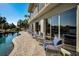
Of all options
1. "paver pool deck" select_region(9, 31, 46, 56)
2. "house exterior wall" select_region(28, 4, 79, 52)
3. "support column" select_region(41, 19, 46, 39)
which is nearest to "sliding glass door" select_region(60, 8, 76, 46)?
"house exterior wall" select_region(28, 4, 79, 52)

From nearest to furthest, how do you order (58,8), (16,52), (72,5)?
(72,5) → (16,52) → (58,8)

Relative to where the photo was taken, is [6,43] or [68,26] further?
[6,43]

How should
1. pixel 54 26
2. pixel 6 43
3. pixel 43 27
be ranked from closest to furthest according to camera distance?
pixel 6 43
pixel 54 26
pixel 43 27

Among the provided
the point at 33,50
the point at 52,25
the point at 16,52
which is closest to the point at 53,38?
the point at 52,25

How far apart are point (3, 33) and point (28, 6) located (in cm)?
121

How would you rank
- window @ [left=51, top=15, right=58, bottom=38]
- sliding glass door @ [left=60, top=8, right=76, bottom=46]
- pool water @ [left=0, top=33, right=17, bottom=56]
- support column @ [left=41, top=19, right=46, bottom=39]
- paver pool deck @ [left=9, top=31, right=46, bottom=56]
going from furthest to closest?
1. support column @ [left=41, top=19, right=46, bottom=39]
2. window @ [left=51, top=15, right=58, bottom=38]
3. pool water @ [left=0, top=33, right=17, bottom=56]
4. paver pool deck @ [left=9, top=31, right=46, bottom=56]
5. sliding glass door @ [left=60, top=8, right=76, bottom=46]

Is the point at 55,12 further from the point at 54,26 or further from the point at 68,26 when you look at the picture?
the point at 68,26

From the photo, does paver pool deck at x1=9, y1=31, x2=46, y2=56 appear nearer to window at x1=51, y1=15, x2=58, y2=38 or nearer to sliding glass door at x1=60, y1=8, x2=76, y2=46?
window at x1=51, y1=15, x2=58, y2=38

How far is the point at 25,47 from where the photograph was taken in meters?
6.46

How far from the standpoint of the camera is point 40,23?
27.7 ft

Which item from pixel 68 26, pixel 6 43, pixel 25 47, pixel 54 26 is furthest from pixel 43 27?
pixel 6 43

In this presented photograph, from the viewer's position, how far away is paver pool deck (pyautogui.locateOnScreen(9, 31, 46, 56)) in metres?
6.06

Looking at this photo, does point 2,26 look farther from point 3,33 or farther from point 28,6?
point 28,6

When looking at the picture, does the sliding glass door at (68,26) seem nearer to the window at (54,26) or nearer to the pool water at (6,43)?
the window at (54,26)
